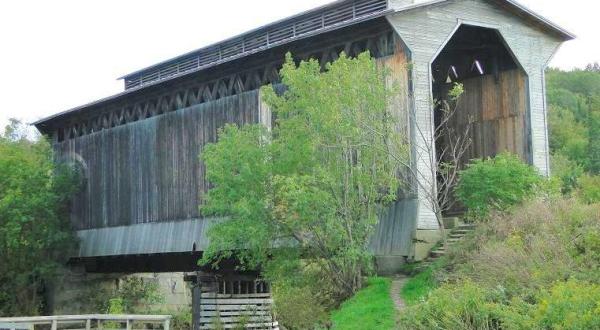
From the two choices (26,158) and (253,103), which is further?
(26,158)

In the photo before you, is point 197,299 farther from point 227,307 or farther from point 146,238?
point 146,238

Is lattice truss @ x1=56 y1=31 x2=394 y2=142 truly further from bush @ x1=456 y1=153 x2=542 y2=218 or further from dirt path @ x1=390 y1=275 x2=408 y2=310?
dirt path @ x1=390 y1=275 x2=408 y2=310

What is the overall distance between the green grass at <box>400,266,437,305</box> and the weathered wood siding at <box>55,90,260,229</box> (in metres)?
9.15

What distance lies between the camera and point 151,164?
100 ft

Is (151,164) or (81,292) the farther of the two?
(81,292)

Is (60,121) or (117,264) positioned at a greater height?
(60,121)

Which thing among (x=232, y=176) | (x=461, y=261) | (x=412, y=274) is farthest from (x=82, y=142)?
(x=461, y=261)

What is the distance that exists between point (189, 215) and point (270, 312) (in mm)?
5126

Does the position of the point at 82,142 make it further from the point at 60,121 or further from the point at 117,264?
the point at 117,264

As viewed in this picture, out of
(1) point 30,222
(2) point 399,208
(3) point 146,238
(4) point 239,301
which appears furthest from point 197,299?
(1) point 30,222

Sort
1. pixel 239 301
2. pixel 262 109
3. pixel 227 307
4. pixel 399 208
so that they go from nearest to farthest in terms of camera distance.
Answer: pixel 399 208 < pixel 227 307 < pixel 239 301 < pixel 262 109

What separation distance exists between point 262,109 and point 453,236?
7784mm

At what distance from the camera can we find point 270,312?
24812 millimetres

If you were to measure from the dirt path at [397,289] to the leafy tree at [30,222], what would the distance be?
17.8 metres
